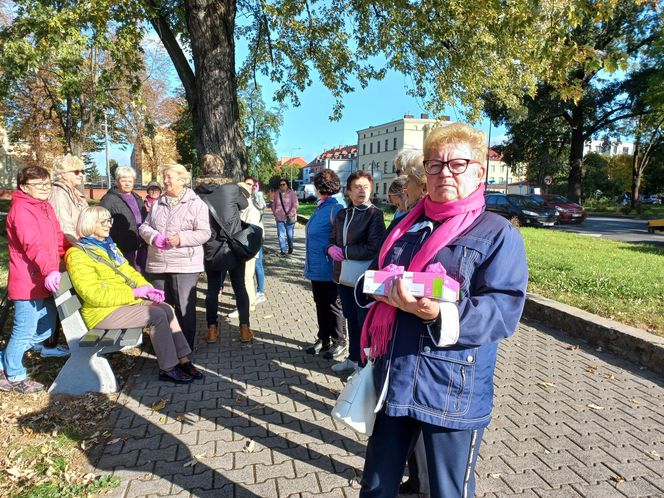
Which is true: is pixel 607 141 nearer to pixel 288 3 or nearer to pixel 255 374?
pixel 288 3

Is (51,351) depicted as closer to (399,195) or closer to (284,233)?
(399,195)

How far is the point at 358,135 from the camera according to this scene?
89.6m

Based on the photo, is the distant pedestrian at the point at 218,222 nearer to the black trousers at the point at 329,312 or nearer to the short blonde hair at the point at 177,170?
the short blonde hair at the point at 177,170

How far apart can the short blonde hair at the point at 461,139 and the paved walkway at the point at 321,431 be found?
6.70 feet

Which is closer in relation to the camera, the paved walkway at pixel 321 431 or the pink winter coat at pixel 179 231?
the paved walkway at pixel 321 431

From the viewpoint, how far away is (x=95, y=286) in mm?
3840

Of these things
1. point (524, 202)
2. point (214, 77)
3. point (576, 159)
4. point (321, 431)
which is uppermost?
point (576, 159)

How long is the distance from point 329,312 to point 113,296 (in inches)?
81.9

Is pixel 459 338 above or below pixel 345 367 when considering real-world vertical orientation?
above

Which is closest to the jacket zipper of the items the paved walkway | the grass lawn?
the paved walkway

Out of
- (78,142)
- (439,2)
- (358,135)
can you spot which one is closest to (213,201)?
(439,2)

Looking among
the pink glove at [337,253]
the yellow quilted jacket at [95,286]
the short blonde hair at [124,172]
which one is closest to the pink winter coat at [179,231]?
the yellow quilted jacket at [95,286]

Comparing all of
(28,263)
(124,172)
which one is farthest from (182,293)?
(124,172)

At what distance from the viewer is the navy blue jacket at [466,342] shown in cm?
169
